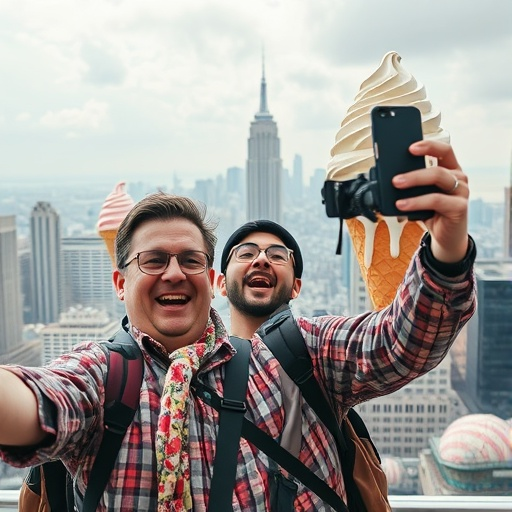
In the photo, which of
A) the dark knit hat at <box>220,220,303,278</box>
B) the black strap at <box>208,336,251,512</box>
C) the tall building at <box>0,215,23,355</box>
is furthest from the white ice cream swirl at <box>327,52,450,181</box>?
the tall building at <box>0,215,23,355</box>

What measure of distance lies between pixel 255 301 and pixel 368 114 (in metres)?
0.67

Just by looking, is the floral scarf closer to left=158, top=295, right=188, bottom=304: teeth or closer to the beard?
left=158, top=295, right=188, bottom=304: teeth

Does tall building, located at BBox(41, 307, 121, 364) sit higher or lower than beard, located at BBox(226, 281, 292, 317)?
lower

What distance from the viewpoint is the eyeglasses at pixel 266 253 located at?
1.25 m

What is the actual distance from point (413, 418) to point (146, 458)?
236 cm

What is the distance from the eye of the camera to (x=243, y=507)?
726mm

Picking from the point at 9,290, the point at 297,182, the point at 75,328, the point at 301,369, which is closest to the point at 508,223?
the point at 297,182

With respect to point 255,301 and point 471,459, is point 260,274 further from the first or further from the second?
point 471,459

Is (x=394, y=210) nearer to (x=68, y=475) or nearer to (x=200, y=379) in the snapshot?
(x=200, y=379)

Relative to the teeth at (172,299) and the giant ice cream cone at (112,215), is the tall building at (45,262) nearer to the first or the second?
the giant ice cream cone at (112,215)

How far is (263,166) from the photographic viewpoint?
3615 millimetres

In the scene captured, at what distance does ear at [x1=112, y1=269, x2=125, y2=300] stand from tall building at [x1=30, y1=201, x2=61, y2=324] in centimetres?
343

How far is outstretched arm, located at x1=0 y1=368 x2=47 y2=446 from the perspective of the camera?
1.90 feet

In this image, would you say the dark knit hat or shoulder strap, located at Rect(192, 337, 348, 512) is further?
the dark knit hat
